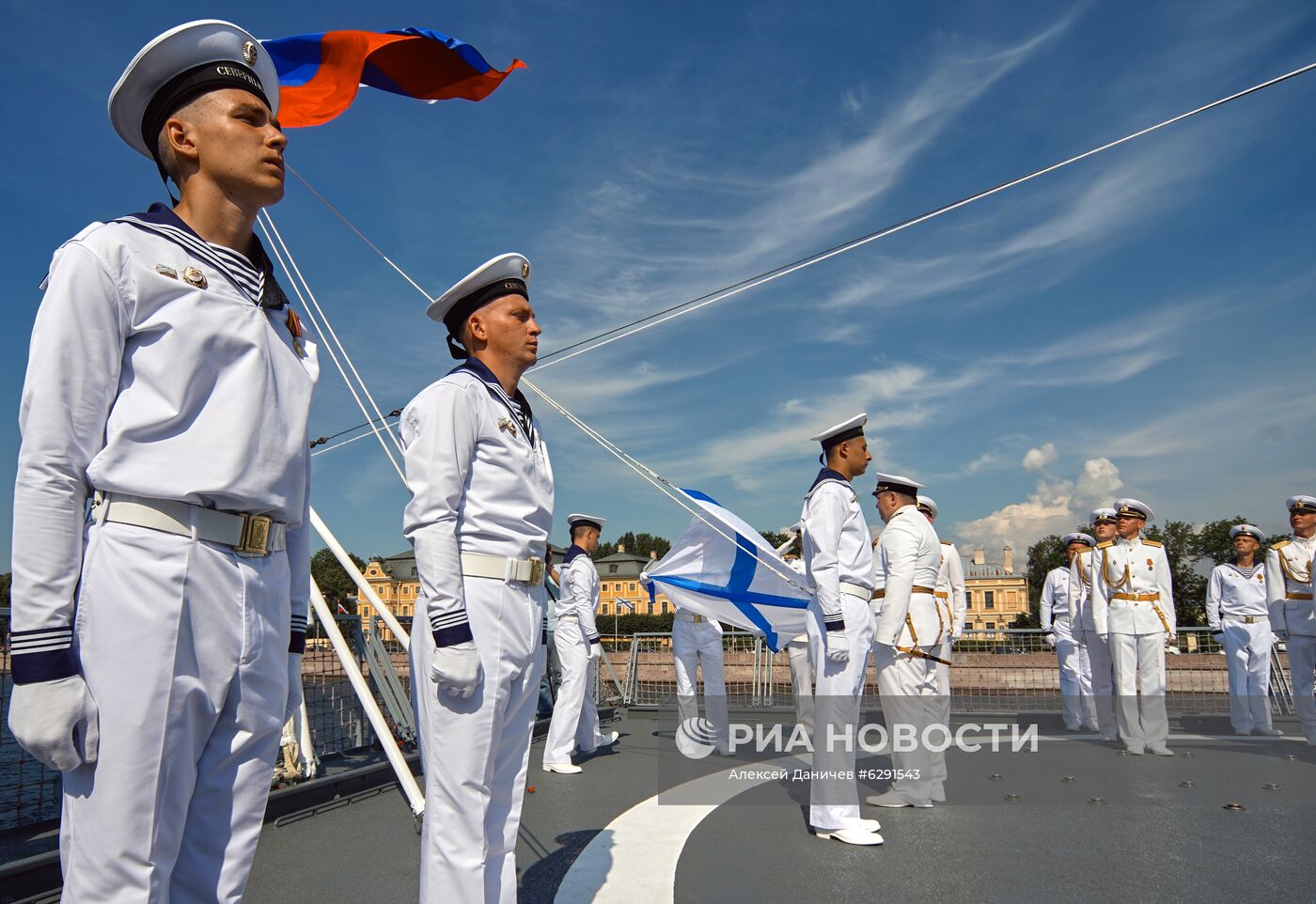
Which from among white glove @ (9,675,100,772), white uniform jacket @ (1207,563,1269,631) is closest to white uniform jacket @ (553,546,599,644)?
white glove @ (9,675,100,772)

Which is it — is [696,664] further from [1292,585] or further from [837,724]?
[1292,585]

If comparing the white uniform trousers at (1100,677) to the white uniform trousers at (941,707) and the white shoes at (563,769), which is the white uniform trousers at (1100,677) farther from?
the white shoes at (563,769)

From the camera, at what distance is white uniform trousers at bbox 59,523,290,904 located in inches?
62.4

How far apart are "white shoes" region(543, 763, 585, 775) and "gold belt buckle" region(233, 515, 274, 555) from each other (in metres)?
5.85

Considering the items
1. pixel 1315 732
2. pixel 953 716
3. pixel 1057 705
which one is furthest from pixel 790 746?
pixel 1057 705

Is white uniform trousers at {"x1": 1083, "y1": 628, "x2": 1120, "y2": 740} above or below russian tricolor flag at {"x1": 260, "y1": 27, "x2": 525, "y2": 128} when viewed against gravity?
below

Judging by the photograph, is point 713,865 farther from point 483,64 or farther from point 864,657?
point 483,64

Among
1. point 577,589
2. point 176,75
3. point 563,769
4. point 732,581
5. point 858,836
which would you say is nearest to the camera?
point 176,75

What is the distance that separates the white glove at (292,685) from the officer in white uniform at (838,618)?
335 centimetres

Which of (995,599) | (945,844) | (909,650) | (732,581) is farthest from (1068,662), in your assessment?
(995,599)

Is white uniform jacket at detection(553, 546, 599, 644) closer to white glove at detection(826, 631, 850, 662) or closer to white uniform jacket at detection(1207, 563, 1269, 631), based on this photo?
white glove at detection(826, 631, 850, 662)

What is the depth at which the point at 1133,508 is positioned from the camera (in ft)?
31.2

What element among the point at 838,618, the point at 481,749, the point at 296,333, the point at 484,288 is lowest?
the point at 481,749

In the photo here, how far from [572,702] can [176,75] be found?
6.50 metres
